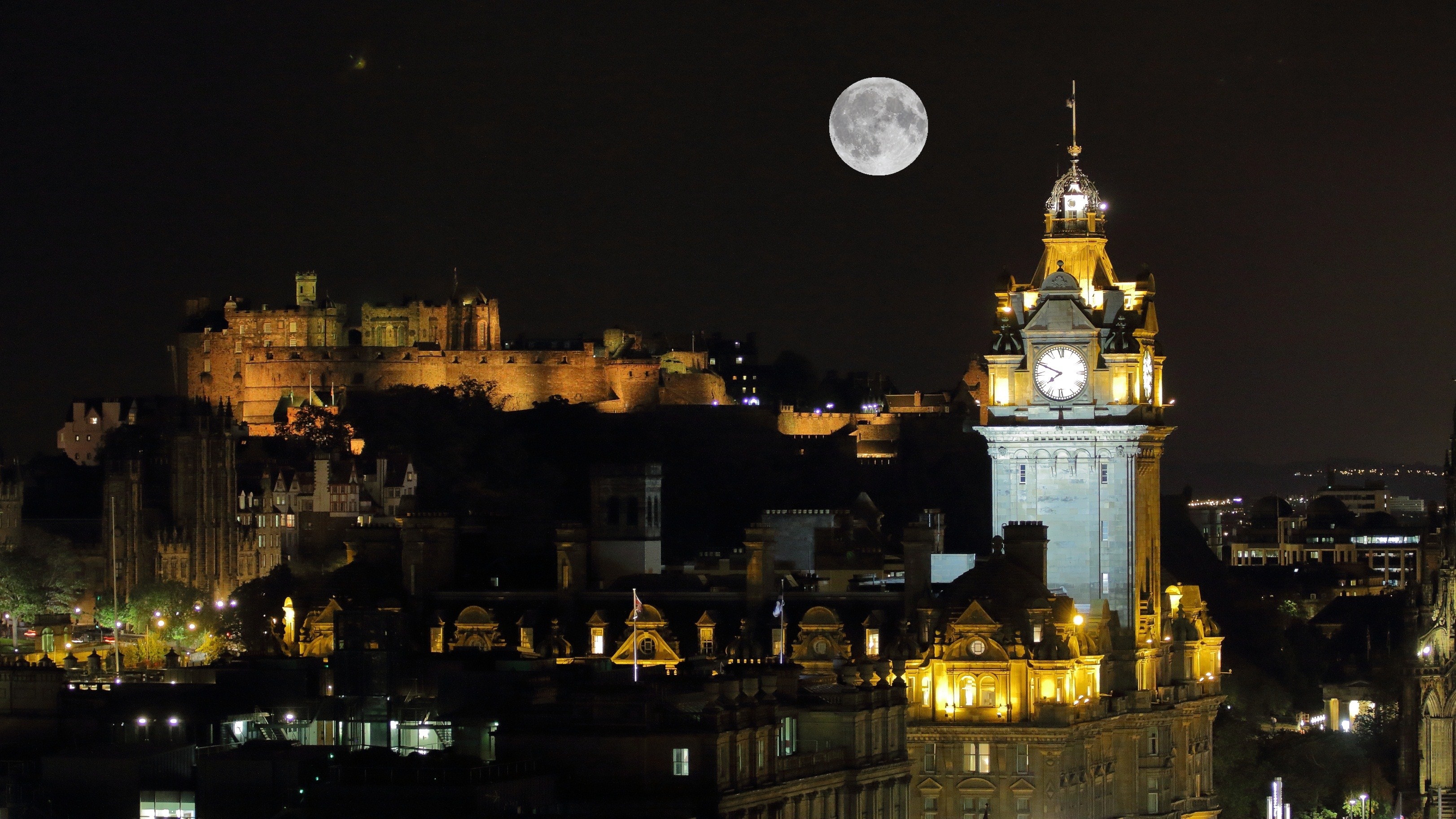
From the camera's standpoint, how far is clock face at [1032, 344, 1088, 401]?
112m

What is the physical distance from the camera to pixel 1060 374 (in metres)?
112

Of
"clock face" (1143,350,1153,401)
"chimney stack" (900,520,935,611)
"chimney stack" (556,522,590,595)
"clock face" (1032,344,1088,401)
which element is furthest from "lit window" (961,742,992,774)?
"chimney stack" (556,522,590,595)

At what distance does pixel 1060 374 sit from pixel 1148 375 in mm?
3415

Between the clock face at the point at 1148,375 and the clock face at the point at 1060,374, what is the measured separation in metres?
2.15

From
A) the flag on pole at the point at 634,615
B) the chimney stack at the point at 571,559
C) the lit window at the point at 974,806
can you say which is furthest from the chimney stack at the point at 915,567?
the chimney stack at the point at 571,559

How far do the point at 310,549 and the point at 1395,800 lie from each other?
256 feet

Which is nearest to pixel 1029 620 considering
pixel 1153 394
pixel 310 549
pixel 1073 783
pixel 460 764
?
pixel 1073 783

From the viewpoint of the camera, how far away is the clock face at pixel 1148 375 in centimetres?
11344

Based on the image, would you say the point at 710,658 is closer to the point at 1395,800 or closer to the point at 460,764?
the point at 460,764

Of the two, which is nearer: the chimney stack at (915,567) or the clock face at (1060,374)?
the chimney stack at (915,567)

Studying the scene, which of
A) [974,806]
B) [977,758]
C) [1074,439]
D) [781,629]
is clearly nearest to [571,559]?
[781,629]

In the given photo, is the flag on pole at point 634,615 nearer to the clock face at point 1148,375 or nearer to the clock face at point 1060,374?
the clock face at point 1060,374

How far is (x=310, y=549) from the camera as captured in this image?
193875 mm

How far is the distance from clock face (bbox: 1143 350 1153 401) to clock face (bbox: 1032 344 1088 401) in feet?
7.06
